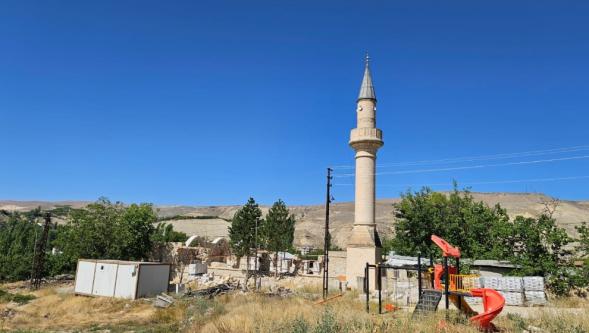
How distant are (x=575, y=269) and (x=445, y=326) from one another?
1642cm

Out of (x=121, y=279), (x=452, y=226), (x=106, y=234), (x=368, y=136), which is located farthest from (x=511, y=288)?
(x=106, y=234)

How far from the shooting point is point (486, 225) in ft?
92.3

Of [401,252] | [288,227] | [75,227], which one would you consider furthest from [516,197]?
[75,227]

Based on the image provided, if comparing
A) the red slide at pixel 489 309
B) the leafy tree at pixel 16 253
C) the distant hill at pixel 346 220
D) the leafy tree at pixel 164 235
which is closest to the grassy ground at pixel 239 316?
the red slide at pixel 489 309

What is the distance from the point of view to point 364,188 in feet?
86.9

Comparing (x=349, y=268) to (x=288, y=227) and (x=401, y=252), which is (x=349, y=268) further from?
(x=288, y=227)

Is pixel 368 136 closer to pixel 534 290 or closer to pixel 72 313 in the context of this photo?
pixel 534 290

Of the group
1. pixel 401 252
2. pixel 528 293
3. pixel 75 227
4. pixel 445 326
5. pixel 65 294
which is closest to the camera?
pixel 445 326

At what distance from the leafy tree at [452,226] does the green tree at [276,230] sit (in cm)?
1397

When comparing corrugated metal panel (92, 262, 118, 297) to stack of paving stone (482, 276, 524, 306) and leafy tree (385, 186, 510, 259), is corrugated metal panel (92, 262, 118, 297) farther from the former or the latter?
stack of paving stone (482, 276, 524, 306)

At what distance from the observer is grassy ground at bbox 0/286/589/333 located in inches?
417

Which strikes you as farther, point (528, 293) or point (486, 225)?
point (486, 225)

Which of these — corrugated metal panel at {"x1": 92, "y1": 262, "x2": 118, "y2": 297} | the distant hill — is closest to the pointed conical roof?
corrugated metal panel at {"x1": 92, "y1": 262, "x2": 118, "y2": 297}

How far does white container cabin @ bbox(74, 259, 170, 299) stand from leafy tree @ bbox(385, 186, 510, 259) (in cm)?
1743
